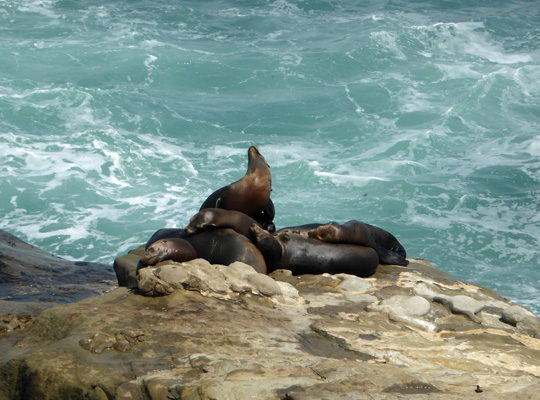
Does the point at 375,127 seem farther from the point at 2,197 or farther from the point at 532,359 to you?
the point at 532,359

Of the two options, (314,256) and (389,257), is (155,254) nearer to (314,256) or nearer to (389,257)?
(314,256)

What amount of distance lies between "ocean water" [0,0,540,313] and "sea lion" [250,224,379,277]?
16.4 ft

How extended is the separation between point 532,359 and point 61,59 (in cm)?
1823

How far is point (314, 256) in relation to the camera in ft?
21.2

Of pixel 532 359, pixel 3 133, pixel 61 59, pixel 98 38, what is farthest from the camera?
pixel 98 38

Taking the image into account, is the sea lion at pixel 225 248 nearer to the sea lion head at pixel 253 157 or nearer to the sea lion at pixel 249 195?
the sea lion at pixel 249 195

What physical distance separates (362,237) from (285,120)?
1138 centimetres

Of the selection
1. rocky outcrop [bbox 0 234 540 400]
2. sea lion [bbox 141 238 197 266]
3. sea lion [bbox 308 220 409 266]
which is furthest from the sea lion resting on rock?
rocky outcrop [bbox 0 234 540 400]

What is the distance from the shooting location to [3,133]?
1628cm

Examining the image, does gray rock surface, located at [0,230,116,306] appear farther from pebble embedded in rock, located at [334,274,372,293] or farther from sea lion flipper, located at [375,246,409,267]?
sea lion flipper, located at [375,246,409,267]

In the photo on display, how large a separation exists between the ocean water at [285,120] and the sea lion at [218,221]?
592 centimetres

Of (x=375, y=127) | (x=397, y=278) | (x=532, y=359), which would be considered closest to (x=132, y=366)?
(x=532, y=359)

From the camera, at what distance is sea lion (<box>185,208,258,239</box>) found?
20.0 feet

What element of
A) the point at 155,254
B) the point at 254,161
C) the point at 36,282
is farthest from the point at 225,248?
the point at 36,282
